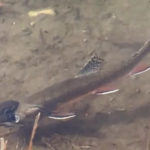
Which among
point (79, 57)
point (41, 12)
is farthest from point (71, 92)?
point (41, 12)

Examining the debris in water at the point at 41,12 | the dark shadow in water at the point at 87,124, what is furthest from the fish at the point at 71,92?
the debris in water at the point at 41,12

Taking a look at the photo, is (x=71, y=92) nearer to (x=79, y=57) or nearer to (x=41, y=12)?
(x=79, y=57)

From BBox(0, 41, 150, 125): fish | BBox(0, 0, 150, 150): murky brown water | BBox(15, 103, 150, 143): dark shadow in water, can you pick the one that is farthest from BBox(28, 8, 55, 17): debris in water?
BBox(15, 103, 150, 143): dark shadow in water

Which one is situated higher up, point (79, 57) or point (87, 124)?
point (79, 57)

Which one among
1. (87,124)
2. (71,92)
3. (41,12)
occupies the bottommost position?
(87,124)

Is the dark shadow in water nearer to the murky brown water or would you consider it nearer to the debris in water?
the murky brown water

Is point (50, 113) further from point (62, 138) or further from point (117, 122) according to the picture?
point (117, 122)

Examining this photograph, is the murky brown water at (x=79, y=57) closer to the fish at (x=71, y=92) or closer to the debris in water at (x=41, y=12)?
the debris in water at (x=41, y=12)
